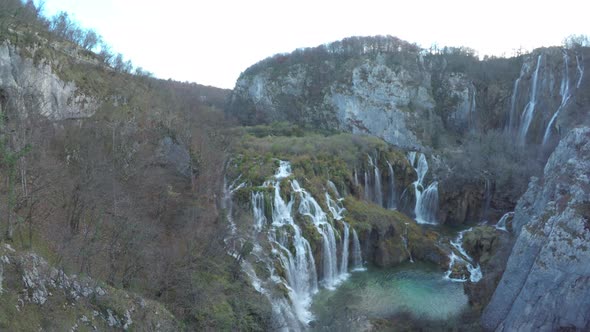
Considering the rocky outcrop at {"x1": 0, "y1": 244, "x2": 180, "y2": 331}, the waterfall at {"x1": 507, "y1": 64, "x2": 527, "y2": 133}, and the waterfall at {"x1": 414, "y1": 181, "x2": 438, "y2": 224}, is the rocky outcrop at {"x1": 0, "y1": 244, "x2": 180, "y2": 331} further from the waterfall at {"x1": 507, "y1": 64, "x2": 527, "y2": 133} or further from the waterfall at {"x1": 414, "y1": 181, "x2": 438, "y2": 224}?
the waterfall at {"x1": 507, "y1": 64, "x2": 527, "y2": 133}

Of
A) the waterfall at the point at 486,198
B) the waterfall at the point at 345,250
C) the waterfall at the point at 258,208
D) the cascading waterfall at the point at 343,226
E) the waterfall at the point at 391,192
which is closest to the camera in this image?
the waterfall at the point at 258,208

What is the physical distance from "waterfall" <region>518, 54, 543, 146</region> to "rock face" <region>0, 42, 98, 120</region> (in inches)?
1518

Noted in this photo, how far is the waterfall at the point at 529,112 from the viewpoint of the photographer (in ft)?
138

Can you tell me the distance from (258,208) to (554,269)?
16.2m

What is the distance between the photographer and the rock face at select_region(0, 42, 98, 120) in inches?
746

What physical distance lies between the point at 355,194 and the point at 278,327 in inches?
722

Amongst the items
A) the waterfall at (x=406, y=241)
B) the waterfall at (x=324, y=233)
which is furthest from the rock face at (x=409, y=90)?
the waterfall at (x=324, y=233)

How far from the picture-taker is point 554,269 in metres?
16.1

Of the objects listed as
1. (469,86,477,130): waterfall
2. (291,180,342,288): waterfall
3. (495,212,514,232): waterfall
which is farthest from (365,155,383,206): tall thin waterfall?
(469,86,477,130): waterfall

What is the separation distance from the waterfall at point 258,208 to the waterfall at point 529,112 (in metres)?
28.3

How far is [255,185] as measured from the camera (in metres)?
28.6

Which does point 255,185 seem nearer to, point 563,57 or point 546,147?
point 546,147

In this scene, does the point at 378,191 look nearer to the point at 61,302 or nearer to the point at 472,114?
the point at 472,114

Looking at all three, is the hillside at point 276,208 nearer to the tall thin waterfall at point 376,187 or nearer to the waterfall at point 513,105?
the tall thin waterfall at point 376,187
